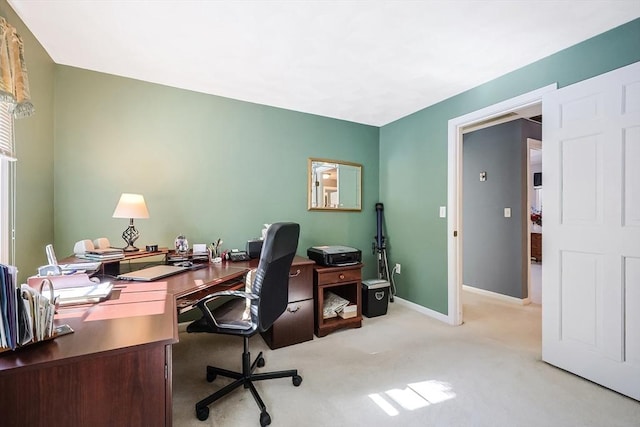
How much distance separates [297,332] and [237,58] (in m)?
2.29

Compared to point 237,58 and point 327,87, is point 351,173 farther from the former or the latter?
point 237,58

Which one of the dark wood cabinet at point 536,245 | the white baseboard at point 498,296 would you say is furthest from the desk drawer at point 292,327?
the dark wood cabinet at point 536,245

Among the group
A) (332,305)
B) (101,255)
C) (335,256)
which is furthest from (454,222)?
(101,255)

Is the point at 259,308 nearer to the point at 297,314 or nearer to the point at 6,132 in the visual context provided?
the point at 297,314

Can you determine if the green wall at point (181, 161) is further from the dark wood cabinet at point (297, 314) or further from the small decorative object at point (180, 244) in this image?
the dark wood cabinet at point (297, 314)

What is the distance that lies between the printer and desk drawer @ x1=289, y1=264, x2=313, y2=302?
243 millimetres

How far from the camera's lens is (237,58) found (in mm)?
2166

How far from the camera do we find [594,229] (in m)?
1.83

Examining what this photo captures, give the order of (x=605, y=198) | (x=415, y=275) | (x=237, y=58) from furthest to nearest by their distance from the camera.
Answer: (x=415, y=275) → (x=237, y=58) → (x=605, y=198)

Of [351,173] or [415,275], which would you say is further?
[351,173]

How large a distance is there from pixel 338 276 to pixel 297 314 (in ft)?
1.73

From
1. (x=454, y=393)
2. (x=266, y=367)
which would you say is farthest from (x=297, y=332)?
(x=454, y=393)

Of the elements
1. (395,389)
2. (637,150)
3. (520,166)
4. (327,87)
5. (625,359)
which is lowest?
(395,389)

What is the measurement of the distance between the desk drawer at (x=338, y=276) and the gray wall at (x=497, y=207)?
2.21 m
